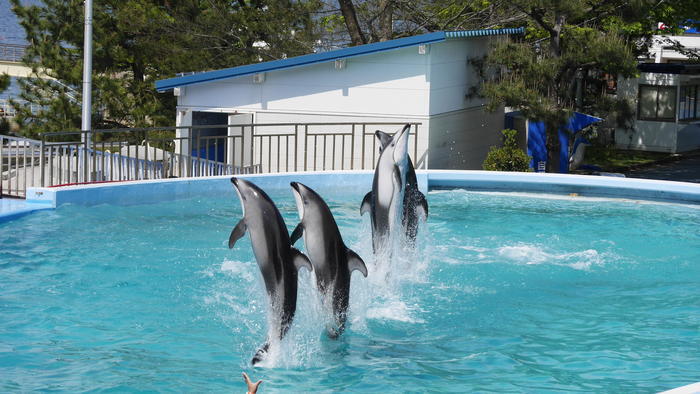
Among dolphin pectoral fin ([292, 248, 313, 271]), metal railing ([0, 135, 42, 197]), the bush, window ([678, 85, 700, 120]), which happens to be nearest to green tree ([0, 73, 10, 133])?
metal railing ([0, 135, 42, 197])

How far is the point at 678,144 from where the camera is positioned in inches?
1135

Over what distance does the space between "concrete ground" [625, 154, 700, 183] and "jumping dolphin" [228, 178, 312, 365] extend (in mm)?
17021

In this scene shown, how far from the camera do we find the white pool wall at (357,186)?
14688 millimetres

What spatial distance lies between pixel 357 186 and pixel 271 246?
9.60 meters

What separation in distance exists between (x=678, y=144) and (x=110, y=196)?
63.6 ft

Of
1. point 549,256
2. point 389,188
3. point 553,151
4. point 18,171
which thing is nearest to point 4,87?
point 18,171

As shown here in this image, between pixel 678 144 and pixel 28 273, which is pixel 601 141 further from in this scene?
pixel 28 273

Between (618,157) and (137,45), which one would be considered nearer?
(618,157)

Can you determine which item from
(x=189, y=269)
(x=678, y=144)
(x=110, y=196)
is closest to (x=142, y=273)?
(x=189, y=269)

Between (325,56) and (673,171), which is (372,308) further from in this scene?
(673,171)

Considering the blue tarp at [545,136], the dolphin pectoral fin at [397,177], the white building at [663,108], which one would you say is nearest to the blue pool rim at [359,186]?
the blue tarp at [545,136]

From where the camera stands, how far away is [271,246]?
7410mm

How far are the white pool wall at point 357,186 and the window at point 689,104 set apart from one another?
13398 millimetres

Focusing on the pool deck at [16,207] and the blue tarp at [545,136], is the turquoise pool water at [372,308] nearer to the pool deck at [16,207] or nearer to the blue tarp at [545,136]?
the pool deck at [16,207]
